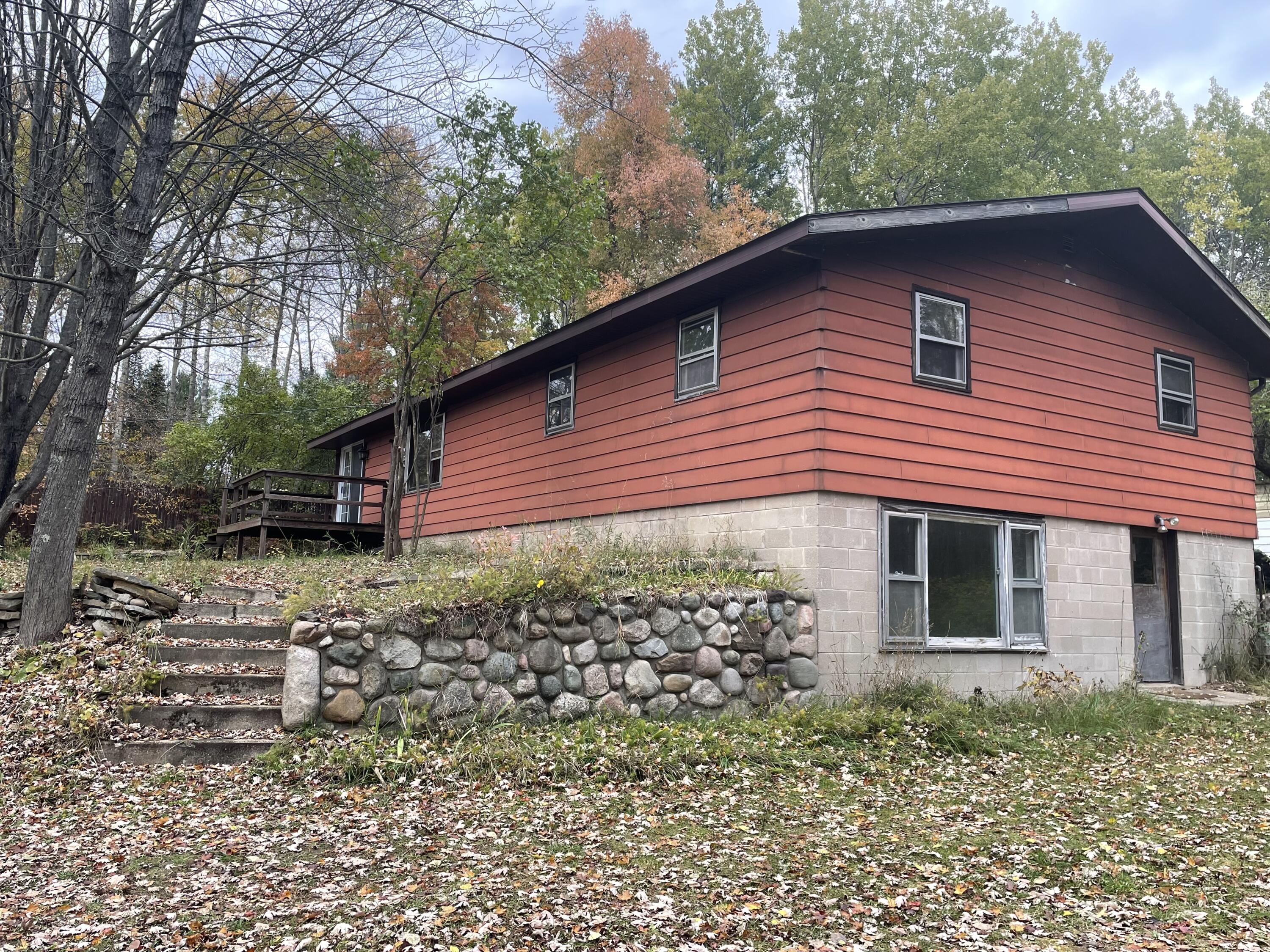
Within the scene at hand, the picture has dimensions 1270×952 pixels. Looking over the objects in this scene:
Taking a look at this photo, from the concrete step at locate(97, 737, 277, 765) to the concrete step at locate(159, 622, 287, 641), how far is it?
158cm

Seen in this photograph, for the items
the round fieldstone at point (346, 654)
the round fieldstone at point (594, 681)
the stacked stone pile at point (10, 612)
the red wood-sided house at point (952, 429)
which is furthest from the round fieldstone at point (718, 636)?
the stacked stone pile at point (10, 612)

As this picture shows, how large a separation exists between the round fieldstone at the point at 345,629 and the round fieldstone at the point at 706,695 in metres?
2.76

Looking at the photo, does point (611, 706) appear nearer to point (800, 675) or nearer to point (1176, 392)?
point (800, 675)

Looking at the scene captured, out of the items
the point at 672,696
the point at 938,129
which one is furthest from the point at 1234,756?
the point at 938,129

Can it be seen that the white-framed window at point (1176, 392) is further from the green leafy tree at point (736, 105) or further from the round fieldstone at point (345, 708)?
the green leafy tree at point (736, 105)

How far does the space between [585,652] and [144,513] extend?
15.3 meters

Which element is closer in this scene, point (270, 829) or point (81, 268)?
point (270, 829)

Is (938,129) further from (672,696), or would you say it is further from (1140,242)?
(672,696)

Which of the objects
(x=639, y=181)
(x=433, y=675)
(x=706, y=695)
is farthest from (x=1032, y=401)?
(x=639, y=181)

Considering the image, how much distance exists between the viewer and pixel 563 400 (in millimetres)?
13234

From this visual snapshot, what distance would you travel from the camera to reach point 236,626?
794 cm

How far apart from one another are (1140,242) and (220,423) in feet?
58.9

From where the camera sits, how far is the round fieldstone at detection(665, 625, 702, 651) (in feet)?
25.5

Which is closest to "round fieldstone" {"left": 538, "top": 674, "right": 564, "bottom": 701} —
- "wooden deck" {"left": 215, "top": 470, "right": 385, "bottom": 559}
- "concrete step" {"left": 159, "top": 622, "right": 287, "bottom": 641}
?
"concrete step" {"left": 159, "top": 622, "right": 287, "bottom": 641}
